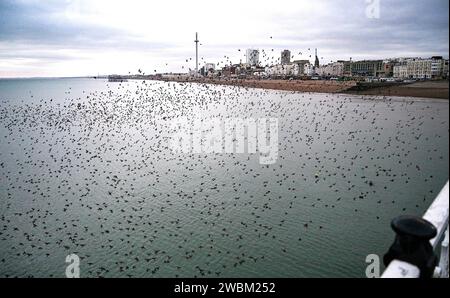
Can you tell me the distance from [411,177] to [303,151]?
334 inches

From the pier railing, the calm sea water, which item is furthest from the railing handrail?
the calm sea water

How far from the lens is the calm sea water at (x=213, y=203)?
1272 centimetres

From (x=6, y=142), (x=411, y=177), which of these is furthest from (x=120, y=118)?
(x=411, y=177)

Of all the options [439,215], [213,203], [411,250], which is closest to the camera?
[411,250]

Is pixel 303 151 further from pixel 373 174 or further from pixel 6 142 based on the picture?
pixel 6 142

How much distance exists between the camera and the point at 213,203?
1769 centimetres

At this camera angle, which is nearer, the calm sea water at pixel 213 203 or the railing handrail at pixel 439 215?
the railing handrail at pixel 439 215

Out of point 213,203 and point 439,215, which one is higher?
point 439,215

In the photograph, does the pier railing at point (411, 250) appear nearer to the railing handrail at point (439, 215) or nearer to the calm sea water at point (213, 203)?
the railing handrail at point (439, 215)

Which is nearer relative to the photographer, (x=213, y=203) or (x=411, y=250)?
(x=411, y=250)

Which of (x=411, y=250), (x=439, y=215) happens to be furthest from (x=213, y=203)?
(x=411, y=250)

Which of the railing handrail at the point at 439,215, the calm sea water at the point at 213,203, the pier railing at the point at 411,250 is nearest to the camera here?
the pier railing at the point at 411,250

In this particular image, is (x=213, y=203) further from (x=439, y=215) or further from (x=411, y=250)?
(x=411, y=250)

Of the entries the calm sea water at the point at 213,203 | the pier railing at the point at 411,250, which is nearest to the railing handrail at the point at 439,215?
the pier railing at the point at 411,250
